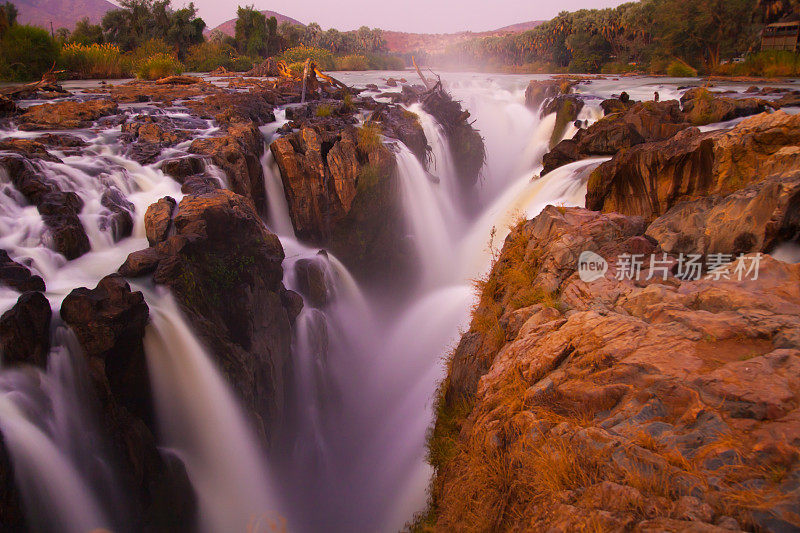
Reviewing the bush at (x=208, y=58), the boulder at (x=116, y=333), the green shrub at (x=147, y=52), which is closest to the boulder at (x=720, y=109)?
the boulder at (x=116, y=333)

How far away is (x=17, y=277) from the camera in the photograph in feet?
19.6

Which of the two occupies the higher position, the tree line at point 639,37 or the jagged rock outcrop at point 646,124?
the tree line at point 639,37

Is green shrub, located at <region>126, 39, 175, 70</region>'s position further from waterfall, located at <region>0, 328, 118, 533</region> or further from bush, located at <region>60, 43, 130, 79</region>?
waterfall, located at <region>0, 328, 118, 533</region>

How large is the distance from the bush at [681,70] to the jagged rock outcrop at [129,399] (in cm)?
3097

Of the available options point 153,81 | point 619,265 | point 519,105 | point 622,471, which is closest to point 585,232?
point 619,265

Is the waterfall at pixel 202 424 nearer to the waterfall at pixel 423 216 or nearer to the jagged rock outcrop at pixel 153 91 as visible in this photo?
the waterfall at pixel 423 216

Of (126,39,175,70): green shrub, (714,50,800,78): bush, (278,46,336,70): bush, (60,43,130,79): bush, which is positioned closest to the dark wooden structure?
(714,50,800,78): bush

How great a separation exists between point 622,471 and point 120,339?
5628 millimetres

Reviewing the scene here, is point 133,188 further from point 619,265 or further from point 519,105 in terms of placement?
point 519,105

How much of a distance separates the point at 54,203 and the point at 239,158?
12.7ft

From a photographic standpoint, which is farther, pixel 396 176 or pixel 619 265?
pixel 396 176

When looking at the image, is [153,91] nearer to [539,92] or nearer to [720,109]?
[539,92]

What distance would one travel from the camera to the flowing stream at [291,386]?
4.98 meters

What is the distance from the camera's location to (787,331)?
10.8 ft
